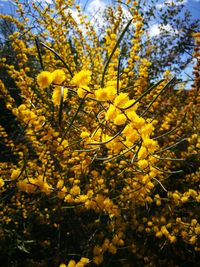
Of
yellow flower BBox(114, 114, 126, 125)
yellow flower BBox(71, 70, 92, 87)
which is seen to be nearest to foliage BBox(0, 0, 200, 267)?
yellow flower BBox(114, 114, 126, 125)

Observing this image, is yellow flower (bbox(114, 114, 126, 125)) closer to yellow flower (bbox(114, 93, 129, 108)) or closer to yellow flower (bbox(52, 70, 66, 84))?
yellow flower (bbox(114, 93, 129, 108))

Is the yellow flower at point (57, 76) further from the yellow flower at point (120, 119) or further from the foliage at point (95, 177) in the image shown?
the foliage at point (95, 177)

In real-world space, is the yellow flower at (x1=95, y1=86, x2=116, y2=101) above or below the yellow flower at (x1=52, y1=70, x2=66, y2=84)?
below

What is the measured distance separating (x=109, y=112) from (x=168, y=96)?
3.28 meters

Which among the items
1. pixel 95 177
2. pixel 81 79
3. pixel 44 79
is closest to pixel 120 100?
pixel 81 79

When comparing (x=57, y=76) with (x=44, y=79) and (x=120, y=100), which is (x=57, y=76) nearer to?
(x=44, y=79)

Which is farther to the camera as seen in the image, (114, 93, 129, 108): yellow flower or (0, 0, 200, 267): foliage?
(0, 0, 200, 267): foliage

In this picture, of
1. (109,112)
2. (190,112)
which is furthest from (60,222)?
(109,112)

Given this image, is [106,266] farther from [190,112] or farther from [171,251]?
[190,112]

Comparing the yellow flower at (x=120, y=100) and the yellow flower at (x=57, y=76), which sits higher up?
the yellow flower at (x=57, y=76)

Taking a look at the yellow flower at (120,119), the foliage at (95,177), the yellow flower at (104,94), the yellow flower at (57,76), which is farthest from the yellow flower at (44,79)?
the foliage at (95,177)

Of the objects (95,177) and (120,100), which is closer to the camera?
(120,100)

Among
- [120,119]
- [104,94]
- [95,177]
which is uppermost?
[104,94]

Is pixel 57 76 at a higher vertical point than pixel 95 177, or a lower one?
higher
